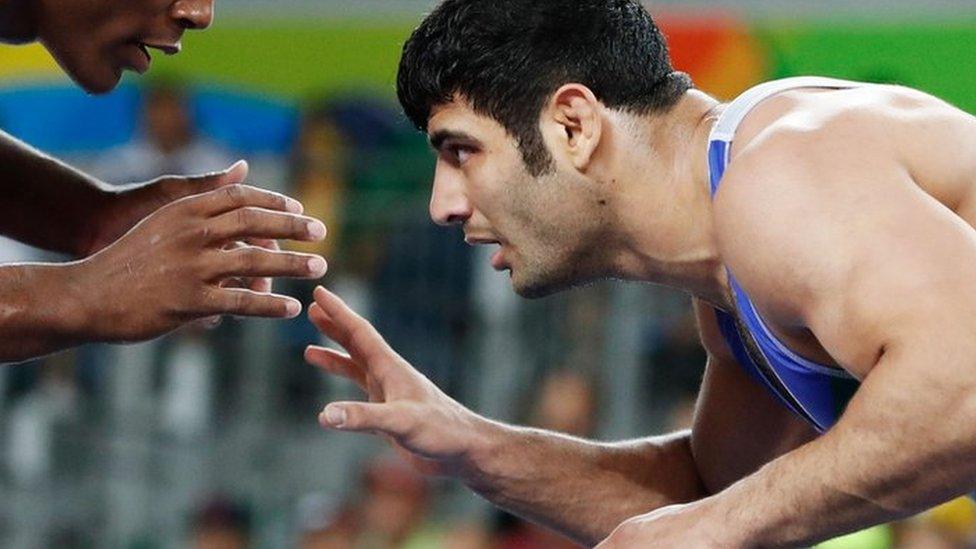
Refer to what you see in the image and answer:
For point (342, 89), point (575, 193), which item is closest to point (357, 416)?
point (575, 193)

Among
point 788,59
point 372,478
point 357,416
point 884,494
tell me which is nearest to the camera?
point 884,494

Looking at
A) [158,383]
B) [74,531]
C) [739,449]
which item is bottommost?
[74,531]

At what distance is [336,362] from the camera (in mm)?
3676

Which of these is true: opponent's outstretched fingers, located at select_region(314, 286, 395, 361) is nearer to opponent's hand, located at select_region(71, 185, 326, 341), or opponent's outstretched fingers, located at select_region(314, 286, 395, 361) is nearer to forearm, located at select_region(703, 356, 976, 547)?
opponent's hand, located at select_region(71, 185, 326, 341)

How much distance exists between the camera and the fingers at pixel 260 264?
310cm

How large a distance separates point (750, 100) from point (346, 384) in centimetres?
453

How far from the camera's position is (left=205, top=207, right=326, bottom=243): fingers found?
3.09 meters

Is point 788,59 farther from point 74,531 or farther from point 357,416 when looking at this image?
point 357,416

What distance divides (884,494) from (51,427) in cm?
565

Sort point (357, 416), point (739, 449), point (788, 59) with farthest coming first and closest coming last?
point (788, 59), point (739, 449), point (357, 416)

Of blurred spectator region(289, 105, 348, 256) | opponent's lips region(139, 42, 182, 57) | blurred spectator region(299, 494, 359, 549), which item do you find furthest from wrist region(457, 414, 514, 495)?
blurred spectator region(289, 105, 348, 256)

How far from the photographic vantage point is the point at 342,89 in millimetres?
8508

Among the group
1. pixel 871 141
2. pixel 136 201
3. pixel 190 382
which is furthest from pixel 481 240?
pixel 190 382

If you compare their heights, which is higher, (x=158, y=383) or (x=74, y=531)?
(x=158, y=383)
